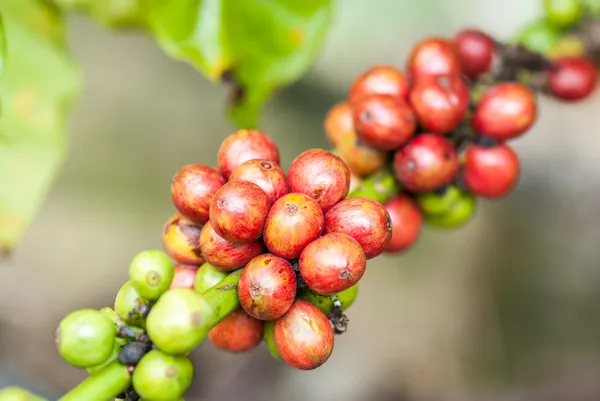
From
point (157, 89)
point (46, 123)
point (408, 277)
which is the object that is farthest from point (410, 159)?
point (157, 89)

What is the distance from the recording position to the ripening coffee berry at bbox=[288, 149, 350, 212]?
80 cm

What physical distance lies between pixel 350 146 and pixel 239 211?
1.38 ft

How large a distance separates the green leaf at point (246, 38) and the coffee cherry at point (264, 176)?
549 millimetres

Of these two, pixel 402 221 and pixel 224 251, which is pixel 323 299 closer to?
pixel 224 251

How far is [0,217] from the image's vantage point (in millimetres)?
1229

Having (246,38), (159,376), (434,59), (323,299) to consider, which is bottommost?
(159,376)

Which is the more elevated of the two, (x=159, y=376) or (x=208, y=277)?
(x=208, y=277)

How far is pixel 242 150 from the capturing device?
863 millimetres

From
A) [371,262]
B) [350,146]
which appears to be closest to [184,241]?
[350,146]

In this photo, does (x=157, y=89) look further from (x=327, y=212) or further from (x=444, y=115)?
(x=327, y=212)

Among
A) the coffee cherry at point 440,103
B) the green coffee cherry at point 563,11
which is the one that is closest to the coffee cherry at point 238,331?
the coffee cherry at point 440,103

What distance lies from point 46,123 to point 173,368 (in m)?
0.85

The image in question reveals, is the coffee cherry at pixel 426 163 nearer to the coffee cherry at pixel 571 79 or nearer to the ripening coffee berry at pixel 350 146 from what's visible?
the ripening coffee berry at pixel 350 146

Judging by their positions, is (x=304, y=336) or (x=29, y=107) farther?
(x=29, y=107)
